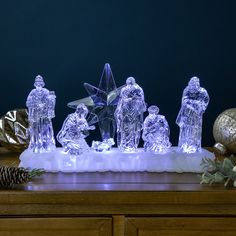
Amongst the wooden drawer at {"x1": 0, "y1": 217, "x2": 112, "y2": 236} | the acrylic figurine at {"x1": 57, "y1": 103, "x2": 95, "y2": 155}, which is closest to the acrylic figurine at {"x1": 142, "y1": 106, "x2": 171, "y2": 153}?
the acrylic figurine at {"x1": 57, "y1": 103, "x2": 95, "y2": 155}

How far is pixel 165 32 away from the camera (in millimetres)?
1289

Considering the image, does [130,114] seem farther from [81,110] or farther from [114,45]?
[114,45]

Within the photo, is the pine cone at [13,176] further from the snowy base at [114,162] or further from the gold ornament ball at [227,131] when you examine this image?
the gold ornament ball at [227,131]

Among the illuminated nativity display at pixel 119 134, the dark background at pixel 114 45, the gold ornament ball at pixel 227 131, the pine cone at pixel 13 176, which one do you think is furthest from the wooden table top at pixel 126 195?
the dark background at pixel 114 45

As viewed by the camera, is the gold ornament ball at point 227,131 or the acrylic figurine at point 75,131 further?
the gold ornament ball at point 227,131

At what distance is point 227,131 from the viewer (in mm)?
1128

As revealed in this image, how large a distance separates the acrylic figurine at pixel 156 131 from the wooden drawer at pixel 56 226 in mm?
258

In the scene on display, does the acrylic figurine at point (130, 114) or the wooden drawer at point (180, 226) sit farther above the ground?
the acrylic figurine at point (130, 114)

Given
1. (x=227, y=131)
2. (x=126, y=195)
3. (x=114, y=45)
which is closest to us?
(x=126, y=195)

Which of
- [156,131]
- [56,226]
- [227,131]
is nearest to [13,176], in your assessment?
[56,226]

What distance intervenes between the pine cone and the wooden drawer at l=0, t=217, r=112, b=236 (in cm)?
7

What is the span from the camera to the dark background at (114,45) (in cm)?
127

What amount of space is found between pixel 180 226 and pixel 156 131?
26 centimetres

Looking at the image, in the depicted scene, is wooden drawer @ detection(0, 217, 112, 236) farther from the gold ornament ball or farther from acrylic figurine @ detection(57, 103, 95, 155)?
the gold ornament ball
